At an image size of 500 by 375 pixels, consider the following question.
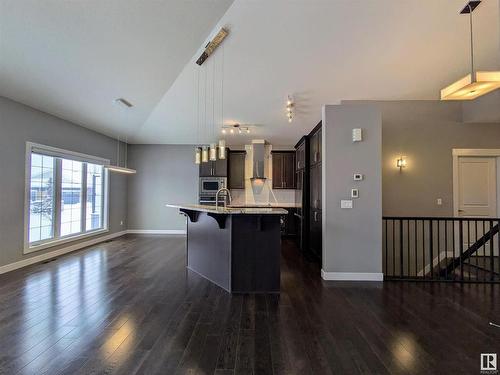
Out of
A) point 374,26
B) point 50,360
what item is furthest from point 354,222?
point 50,360

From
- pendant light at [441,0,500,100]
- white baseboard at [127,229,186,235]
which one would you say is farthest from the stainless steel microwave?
pendant light at [441,0,500,100]

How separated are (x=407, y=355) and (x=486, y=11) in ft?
12.1

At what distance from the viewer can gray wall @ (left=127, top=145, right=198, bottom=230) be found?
7828 mm

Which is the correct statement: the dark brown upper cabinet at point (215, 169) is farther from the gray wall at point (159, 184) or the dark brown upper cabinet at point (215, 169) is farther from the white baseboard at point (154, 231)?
the white baseboard at point (154, 231)

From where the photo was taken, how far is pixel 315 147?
5.20 metres

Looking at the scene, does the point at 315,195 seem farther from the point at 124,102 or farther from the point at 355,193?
the point at 124,102

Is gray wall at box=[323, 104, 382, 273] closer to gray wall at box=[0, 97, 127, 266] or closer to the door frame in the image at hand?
the door frame

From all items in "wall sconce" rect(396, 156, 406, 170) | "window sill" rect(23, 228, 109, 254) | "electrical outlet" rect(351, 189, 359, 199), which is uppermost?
"wall sconce" rect(396, 156, 406, 170)

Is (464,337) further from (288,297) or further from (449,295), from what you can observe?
(288,297)

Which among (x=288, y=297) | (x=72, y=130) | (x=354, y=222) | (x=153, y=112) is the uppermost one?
(x=153, y=112)

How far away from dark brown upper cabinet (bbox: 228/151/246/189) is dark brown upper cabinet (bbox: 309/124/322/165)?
2507 millimetres

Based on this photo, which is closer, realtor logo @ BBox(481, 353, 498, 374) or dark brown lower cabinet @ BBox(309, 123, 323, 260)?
realtor logo @ BBox(481, 353, 498, 374)

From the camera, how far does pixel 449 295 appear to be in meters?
3.27

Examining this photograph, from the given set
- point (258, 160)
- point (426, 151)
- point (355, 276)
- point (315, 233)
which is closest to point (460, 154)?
point (426, 151)
